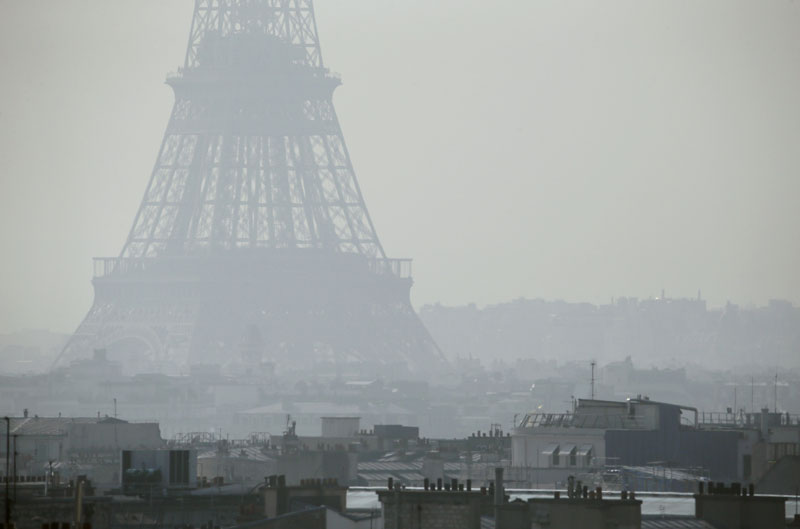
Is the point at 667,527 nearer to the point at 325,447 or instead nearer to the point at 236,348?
the point at 325,447

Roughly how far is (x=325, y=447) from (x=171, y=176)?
8453cm

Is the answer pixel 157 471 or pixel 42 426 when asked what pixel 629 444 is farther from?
pixel 42 426

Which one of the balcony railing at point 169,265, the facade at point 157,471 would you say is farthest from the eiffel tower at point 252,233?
the facade at point 157,471

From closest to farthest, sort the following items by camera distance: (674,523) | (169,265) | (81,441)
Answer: (674,523), (81,441), (169,265)

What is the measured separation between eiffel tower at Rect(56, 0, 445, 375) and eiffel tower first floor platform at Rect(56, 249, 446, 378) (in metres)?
0.09

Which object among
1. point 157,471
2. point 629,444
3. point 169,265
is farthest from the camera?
point 169,265

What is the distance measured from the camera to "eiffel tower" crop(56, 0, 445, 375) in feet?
452

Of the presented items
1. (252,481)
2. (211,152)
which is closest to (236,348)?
(211,152)

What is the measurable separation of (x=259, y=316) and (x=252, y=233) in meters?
4.72

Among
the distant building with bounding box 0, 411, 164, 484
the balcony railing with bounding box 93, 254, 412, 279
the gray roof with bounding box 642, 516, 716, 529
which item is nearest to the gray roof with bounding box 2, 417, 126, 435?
the distant building with bounding box 0, 411, 164, 484

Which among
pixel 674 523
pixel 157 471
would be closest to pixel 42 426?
pixel 157 471

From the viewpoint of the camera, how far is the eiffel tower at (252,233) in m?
138

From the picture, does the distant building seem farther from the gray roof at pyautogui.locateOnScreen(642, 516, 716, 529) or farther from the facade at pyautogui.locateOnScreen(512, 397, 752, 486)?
the gray roof at pyautogui.locateOnScreen(642, 516, 716, 529)

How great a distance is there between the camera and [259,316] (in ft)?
495
